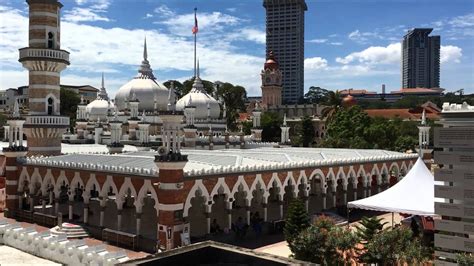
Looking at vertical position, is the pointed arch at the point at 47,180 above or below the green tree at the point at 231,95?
below

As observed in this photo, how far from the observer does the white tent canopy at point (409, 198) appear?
17625 mm

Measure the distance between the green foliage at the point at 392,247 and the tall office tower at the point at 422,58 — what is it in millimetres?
172132

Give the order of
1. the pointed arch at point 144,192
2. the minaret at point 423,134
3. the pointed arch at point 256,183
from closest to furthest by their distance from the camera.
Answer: the pointed arch at point 144,192 < the pointed arch at point 256,183 < the minaret at point 423,134

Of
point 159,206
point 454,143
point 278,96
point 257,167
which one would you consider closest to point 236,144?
point 257,167

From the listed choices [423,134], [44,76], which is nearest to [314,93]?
[423,134]

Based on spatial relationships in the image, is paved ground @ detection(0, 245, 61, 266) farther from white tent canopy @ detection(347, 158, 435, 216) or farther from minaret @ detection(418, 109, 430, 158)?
minaret @ detection(418, 109, 430, 158)

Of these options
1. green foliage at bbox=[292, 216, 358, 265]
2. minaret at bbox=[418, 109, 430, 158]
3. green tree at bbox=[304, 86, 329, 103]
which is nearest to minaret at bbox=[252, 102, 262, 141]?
minaret at bbox=[418, 109, 430, 158]

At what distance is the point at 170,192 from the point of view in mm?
17906

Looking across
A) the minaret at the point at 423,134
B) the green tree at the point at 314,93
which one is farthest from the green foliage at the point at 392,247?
the green tree at the point at 314,93

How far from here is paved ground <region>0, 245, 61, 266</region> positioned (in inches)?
688

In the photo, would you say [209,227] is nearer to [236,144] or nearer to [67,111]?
[236,144]

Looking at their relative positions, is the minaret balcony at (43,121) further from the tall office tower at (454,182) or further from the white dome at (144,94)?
the tall office tower at (454,182)

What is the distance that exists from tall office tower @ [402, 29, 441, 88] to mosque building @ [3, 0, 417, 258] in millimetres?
150443

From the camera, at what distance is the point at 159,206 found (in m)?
18.1
